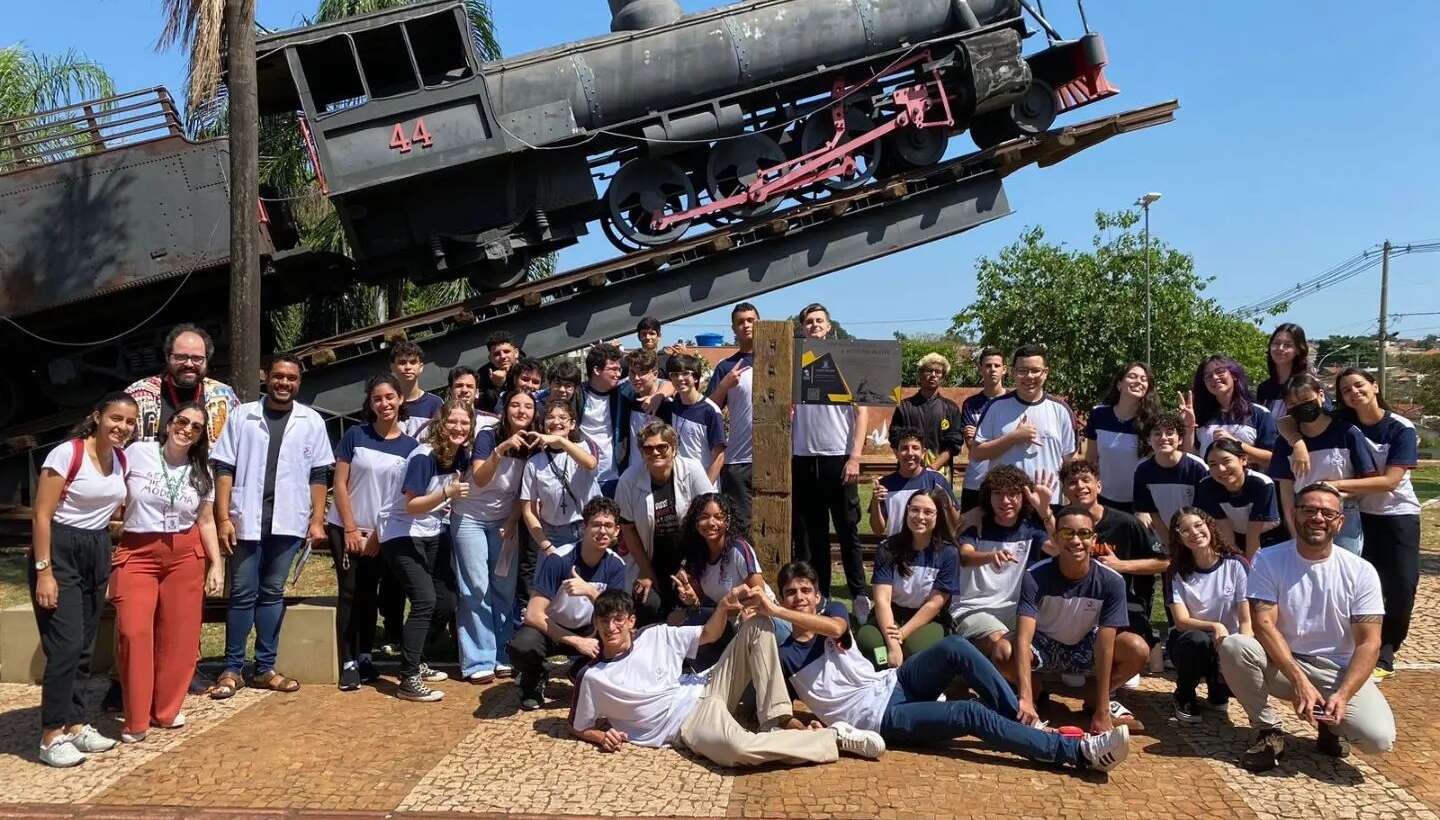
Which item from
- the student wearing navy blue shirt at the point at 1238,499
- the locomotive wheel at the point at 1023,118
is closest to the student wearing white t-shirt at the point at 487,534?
the student wearing navy blue shirt at the point at 1238,499

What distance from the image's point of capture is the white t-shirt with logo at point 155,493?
4709 millimetres

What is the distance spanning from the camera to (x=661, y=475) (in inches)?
204

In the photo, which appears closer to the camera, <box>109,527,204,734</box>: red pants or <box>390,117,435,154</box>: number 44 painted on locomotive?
<box>109,527,204,734</box>: red pants

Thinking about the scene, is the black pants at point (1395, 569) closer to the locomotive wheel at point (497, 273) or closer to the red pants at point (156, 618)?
the red pants at point (156, 618)

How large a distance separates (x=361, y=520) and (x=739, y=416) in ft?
7.25

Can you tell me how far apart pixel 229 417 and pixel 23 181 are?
18.8 feet

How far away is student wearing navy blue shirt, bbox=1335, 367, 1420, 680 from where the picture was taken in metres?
5.27

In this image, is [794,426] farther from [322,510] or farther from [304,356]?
[304,356]

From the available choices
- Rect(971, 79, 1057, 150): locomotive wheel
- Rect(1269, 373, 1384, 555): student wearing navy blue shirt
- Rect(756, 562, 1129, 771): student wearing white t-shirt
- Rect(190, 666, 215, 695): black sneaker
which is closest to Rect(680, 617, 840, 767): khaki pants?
Rect(756, 562, 1129, 771): student wearing white t-shirt

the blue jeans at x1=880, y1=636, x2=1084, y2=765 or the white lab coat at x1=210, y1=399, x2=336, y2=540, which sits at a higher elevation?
the white lab coat at x1=210, y1=399, x2=336, y2=540

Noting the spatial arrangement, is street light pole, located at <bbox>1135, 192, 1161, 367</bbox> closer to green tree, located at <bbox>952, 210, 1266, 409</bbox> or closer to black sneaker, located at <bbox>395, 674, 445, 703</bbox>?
green tree, located at <bbox>952, 210, 1266, 409</bbox>

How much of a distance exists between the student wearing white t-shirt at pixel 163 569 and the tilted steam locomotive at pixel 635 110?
535 centimetres

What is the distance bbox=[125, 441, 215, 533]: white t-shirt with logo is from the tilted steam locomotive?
542 centimetres

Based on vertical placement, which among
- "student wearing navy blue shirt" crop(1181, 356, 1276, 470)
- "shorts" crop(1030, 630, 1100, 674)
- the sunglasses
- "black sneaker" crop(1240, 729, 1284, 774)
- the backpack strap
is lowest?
"black sneaker" crop(1240, 729, 1284, 774)
